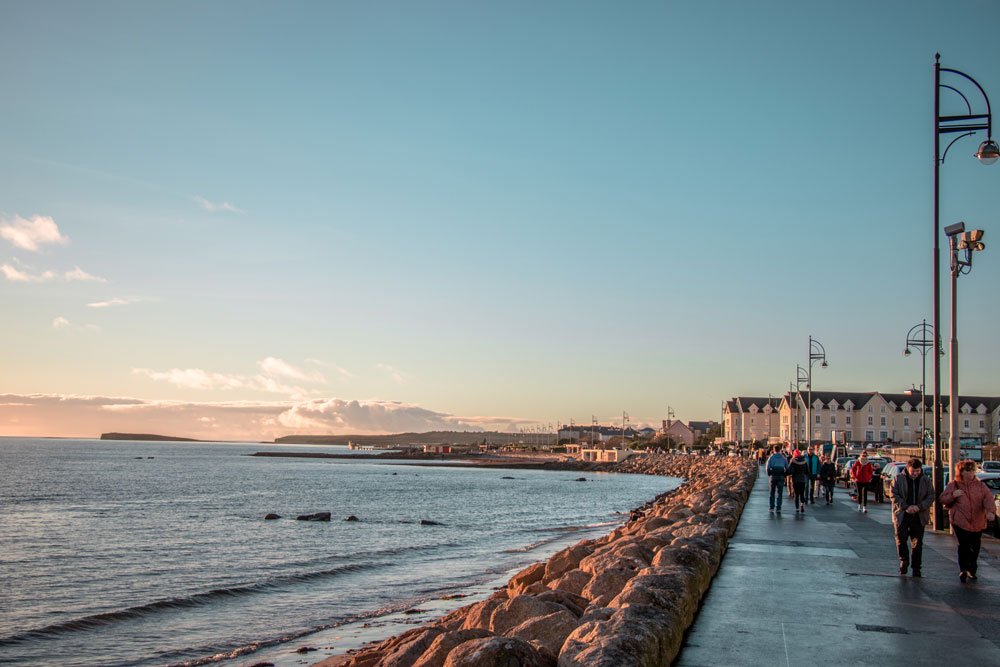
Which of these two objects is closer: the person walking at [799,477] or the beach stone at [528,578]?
the beach stone at [528,578]

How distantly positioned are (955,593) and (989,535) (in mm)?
7275

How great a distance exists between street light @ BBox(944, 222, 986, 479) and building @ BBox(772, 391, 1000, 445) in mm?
94639

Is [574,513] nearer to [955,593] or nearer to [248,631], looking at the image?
[248,631]

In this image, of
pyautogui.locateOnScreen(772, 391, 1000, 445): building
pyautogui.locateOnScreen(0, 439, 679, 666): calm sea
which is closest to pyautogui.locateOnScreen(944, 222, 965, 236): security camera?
pyautogui.locateOnScreen(0, 439, 679, 666): calm sea

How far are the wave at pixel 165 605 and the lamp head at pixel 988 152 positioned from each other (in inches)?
658

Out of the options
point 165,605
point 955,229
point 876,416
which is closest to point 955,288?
point 955,229

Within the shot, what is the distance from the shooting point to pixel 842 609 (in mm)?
8836

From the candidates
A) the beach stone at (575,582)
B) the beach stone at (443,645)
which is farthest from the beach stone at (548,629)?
the beach stone at (575,582)

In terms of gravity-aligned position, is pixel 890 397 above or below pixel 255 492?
above

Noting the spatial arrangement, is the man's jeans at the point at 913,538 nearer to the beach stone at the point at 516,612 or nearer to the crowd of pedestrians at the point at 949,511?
the crowd of pedestrians at the point at 949,511

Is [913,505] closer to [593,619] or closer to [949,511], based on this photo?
[949,511]

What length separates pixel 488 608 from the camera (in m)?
9.73

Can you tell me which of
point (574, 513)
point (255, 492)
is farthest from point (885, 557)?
point (255, 492)

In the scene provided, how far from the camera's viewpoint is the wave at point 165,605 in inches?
613
